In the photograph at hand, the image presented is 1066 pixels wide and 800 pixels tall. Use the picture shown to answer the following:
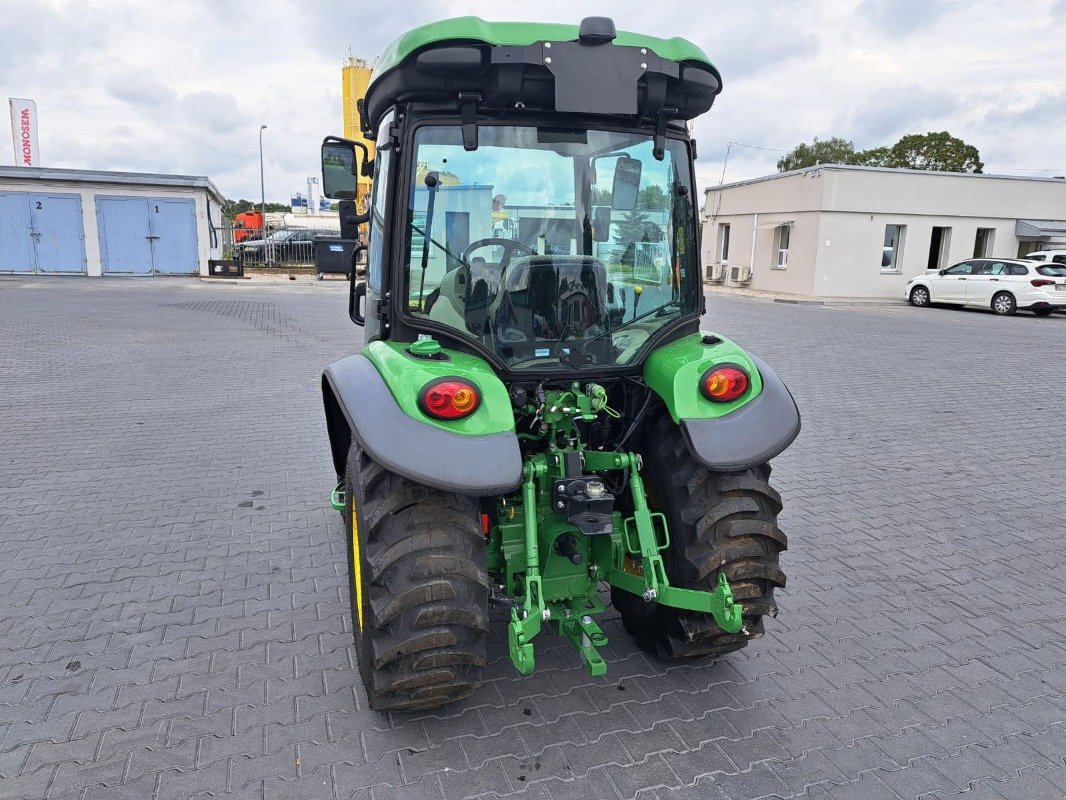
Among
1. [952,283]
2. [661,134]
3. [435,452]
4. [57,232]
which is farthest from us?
[57,232]

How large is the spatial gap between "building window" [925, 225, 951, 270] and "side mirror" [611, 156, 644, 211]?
92.9ft

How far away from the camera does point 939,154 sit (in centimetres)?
4516

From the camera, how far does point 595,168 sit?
3.36m

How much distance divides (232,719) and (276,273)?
102 feet

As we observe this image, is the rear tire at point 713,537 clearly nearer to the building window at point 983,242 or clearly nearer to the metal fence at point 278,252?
the building window at point 983,242

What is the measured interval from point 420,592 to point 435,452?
0.51m

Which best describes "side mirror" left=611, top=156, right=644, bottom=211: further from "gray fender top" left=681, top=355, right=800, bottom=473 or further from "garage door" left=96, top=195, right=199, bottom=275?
"garage door" left=96, top=195, right=199, bottom=275

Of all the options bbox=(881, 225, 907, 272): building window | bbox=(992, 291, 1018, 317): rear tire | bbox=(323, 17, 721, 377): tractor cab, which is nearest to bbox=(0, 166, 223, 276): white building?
bbox=(881, 225, 907, 272): building window

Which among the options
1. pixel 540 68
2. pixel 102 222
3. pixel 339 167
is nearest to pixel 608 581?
pixel 540 68

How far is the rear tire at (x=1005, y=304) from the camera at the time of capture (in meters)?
21.7

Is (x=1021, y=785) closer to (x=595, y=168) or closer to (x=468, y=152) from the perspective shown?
(x=595, y=168)

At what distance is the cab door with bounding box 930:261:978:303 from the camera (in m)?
22.9

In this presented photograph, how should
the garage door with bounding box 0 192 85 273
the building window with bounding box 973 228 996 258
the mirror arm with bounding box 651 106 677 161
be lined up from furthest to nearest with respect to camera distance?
the building window with bounding box 973 228 996 258 < the garage door with bounding box 0 192 85 273 < the mirror arm with bounding box 651 106 677 161

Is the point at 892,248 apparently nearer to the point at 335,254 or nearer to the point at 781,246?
the point at 781,246
